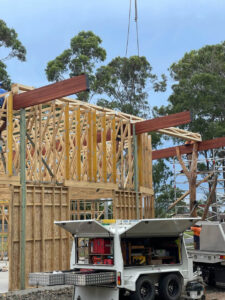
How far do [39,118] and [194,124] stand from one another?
27304 mm

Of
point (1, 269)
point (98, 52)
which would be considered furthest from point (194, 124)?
point (1, 269)

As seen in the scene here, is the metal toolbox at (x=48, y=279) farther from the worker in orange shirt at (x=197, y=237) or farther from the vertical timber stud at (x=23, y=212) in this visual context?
the worker in orange shirt at (x=197, y=237)

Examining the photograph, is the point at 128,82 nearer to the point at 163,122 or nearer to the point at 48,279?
the point at 163,122

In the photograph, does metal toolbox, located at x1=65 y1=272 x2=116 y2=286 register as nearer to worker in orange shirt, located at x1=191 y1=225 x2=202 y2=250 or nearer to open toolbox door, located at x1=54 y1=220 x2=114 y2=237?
open toolbox door, located at x1=54 y1=220 x2=114 y2=237

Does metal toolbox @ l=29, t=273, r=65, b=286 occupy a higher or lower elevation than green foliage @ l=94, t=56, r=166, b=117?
lower

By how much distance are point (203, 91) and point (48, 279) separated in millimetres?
33704

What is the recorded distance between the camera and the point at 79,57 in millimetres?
43531

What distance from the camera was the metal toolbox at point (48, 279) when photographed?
9059mm

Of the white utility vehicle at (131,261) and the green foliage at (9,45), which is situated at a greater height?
the green foliage at (9,45)

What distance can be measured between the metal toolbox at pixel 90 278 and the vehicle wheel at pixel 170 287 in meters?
1.47

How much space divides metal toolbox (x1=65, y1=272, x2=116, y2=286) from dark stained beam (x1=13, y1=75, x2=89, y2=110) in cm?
547

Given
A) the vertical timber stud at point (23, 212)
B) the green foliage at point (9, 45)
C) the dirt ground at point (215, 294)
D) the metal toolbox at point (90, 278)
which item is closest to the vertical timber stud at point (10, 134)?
the vertical timber stud at point (23, 212)

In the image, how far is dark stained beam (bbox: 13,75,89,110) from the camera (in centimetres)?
1257

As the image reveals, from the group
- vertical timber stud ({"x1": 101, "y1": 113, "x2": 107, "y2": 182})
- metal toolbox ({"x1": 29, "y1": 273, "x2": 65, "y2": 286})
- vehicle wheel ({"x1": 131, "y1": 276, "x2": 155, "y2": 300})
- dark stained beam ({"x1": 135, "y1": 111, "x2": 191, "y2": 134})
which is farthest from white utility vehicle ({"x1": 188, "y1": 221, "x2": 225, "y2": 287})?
dark stained beam ({"x1": 135, "y1": 111, "x2": 191, "y2": 134})
